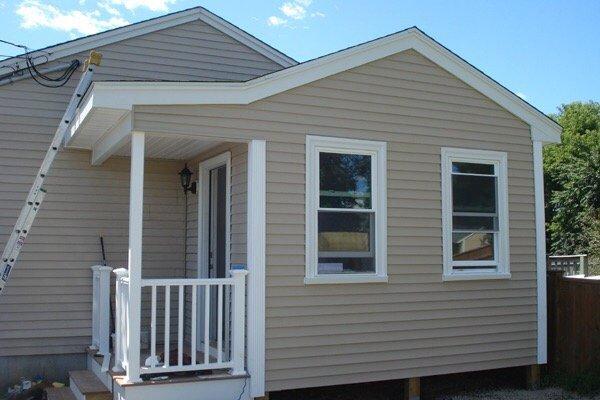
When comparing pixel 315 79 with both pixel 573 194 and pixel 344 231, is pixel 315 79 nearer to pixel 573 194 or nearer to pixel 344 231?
pixel 344 231

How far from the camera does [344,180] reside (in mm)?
6898

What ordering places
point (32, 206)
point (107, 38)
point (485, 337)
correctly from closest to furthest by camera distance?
point (32, 206) → point (485, 337) → point (107, 38)

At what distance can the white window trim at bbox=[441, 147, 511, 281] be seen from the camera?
7430mm

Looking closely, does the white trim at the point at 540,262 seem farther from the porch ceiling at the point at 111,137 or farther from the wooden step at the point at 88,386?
the wooden step at the point at 88,386

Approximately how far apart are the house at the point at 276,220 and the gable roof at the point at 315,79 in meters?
0.02

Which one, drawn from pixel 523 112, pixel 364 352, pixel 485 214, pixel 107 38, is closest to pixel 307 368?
pixel 364 352

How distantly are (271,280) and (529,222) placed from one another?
3.37 meters

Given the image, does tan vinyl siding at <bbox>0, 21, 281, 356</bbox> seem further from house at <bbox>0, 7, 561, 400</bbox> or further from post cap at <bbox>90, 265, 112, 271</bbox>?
post cap at <bbox>90, 265, 112, 271</bbox>

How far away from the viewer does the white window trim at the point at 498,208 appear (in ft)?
24.4

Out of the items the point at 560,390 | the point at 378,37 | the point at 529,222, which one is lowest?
the point at 560,390

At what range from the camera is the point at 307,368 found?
6.57 metres

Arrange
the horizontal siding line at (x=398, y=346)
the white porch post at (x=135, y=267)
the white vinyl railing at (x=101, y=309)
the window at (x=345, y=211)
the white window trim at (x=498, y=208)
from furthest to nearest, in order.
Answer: the white window trim at (x=498, y=208)
the white vinyl railing at (x=101, y=309)
the window at (x=345, y=211)
the horizontal siding line at (x=398, y=346)
the white porch post at (x=135, y=267)

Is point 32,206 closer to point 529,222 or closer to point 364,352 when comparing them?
point 364,352

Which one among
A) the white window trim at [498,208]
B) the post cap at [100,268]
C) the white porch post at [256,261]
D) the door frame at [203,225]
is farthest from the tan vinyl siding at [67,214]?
the white window trim at [498,208]
